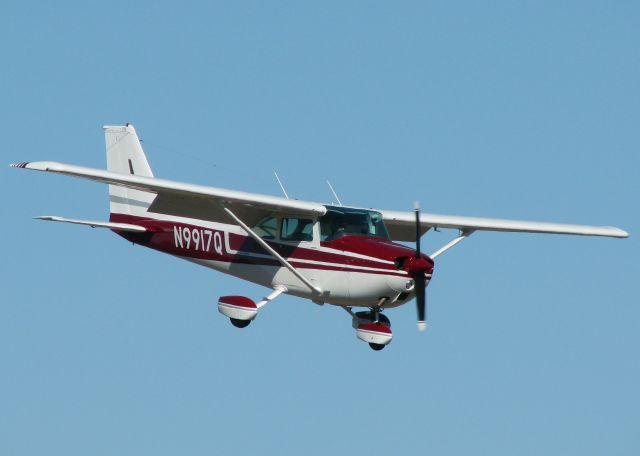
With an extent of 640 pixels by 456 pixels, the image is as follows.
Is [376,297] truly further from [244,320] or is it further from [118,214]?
[118,214]

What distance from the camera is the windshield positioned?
27406 millimetres

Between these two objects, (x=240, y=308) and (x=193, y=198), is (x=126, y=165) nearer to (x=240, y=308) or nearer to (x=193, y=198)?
(x=193, y=198)

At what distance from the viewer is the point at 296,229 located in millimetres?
27750

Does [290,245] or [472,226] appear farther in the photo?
[472,226]

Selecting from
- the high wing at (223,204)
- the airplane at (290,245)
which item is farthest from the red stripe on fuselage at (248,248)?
the high wing at (223,204)

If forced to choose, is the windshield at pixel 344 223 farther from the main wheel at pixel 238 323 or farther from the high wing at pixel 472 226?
the main wheel at pixel 238 323

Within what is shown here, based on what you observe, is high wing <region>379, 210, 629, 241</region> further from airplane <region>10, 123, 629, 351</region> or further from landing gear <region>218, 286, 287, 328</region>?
landing gear <region>218, 286, 287, 328</region>

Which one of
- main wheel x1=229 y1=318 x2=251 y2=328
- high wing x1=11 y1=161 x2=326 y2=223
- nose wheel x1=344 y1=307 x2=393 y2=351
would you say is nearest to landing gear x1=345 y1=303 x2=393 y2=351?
nose wheel x1=344 y1=307 x2=393 y2=351

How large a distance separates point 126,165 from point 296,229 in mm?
5142

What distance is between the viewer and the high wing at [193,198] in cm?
2639

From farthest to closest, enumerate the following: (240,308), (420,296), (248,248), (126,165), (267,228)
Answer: (126,165) < (248,248) < (267,228) < (240,308) < (420,296)

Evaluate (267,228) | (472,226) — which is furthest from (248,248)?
(472,226)

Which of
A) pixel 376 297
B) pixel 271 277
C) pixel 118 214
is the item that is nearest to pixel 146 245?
pixel 118 214

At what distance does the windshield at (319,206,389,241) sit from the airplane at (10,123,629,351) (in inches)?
A: 0.7
